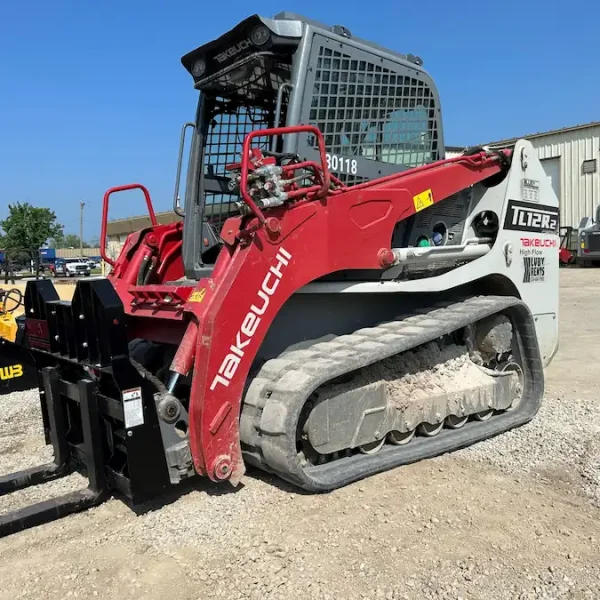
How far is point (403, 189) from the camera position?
14.3ft

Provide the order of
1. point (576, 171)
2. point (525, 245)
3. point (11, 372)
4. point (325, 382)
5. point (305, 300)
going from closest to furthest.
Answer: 1. point (325, 382)
2. point (305, 300)
3. point (525, 245)
4. point (11, 372)
5. point (576, 171)

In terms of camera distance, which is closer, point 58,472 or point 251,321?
point 251,321

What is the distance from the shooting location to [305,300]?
4246 millimetres

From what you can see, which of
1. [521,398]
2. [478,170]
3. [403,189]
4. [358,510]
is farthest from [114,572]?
[478,170]

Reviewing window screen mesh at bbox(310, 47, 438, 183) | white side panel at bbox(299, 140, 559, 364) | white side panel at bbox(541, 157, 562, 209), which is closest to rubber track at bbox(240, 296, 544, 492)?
white side panel at bbox(299, 140, 559, 364)

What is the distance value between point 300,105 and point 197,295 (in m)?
1.49

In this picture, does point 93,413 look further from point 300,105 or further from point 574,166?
point 574,166

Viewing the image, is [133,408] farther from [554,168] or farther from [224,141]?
[554,168]

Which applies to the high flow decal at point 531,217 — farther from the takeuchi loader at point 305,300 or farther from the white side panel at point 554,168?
the white side panel at point 554,168

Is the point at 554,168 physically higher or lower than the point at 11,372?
higher

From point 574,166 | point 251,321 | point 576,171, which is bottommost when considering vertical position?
point 251,321

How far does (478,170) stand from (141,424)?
335 cm

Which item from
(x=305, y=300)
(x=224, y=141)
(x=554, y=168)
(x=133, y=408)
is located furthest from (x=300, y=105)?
(x=554, y=168)

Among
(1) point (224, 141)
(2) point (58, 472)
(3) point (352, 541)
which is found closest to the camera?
(3) point (352, 541)
